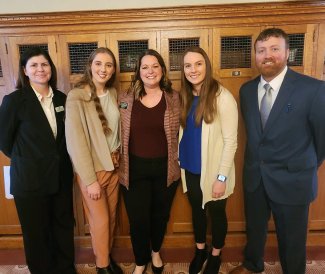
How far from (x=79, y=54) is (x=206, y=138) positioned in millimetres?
1150

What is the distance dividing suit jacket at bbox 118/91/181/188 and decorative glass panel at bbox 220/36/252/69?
21.4 inches

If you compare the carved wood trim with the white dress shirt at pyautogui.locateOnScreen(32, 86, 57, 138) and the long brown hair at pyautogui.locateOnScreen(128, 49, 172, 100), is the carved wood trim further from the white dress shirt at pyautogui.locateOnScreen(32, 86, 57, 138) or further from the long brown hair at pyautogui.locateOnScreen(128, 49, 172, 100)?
the white dress shirt at pyautogui.locateOnScreen(32, 86, 57, 138)

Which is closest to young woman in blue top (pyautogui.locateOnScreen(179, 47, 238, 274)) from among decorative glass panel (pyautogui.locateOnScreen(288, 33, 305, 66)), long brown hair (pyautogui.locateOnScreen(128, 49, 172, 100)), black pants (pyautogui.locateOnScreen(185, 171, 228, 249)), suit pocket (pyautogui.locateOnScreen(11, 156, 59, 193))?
black pants (pyautogui.locateOnScreen(185, 171, 228, 249))

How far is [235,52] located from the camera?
2059mm

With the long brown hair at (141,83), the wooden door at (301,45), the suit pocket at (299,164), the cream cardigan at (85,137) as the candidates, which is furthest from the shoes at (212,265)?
the wooden door at (301,45)

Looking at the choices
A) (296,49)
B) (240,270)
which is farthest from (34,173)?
(296,49)

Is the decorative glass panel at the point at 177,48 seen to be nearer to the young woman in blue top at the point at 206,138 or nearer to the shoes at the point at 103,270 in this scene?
the young woman in blue top at the point at 206,138

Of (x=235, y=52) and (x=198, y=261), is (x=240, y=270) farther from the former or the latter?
(x=235, y=52)

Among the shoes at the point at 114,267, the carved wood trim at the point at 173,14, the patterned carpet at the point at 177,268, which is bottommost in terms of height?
the patterned carpet at the point at 177,268

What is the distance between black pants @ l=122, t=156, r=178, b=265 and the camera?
1.76m

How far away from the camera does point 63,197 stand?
1.84 meters

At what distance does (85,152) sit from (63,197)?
1.35ft

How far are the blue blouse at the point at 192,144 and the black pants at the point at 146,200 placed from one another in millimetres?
147

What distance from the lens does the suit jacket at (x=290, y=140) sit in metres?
1.52
